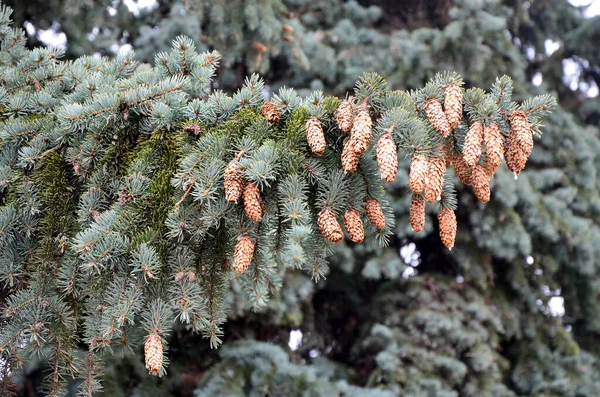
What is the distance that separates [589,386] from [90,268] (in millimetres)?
4129

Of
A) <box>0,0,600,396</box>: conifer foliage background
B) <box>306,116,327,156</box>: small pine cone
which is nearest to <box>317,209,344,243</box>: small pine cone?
<box>306,116,327,156</box>: small pine cone

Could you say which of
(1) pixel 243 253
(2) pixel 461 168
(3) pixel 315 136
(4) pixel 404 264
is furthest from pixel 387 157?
(4) pixel 404 264

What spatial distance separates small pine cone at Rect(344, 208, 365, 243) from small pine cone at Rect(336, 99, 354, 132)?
207 millimetres

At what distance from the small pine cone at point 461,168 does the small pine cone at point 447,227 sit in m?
0.09

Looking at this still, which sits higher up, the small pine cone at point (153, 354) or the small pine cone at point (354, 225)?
the small pine cone at point (354, 225)

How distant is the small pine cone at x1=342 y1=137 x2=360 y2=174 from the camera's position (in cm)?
145

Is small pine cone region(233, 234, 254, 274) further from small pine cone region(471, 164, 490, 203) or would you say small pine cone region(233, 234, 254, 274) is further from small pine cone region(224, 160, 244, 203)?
small pine cone region(471, 164, 490, 203)

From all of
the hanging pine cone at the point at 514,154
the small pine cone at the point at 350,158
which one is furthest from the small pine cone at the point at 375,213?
the hanging pine cone at the point at 514,154

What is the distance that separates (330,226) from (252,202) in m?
0.19

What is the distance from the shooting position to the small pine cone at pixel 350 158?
1447 mm

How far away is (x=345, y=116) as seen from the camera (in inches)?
59.3

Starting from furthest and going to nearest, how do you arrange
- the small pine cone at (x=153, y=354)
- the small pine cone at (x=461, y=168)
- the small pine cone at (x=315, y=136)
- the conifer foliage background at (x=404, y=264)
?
the conifer foliage background at (x=404, y=264), the small pine cone at (x=461, y=168), the small pine cone at (x=315, y=136), the small pine cone at (x=153, y=354)

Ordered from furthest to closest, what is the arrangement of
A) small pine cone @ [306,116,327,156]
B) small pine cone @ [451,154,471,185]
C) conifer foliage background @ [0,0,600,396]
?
conifer foliage background @ [0,0,600,396]
small pine cone @ [451,154,471,185]
small pine cone @ [306,116,327,156]

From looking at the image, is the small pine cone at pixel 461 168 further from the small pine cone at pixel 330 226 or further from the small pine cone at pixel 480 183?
the small pine cone at pixel 330 226
